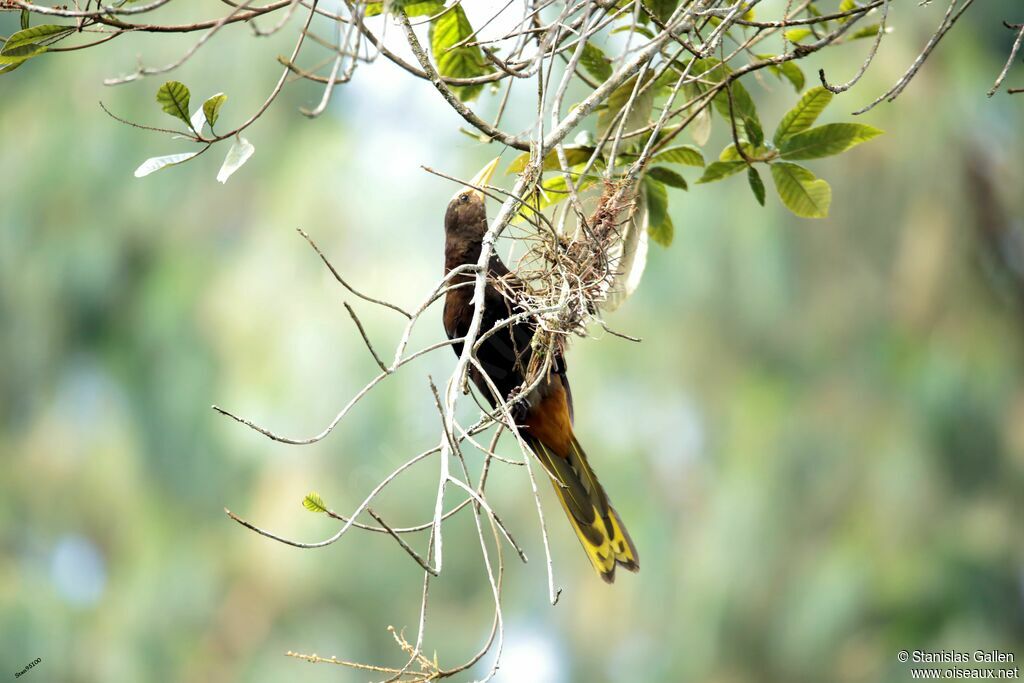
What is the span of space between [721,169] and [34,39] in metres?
1.49

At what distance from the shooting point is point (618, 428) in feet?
20.1

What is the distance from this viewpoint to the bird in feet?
8.61

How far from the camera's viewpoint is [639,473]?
19.8ft

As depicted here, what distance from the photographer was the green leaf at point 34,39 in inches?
72.2

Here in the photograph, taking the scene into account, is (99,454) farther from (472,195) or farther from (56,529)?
(472,195)

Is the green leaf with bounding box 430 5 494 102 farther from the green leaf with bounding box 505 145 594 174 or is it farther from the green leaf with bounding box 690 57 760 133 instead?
the green leaf with bounding box 690 57 760 133

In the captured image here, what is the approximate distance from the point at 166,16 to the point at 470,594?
4.63 metres

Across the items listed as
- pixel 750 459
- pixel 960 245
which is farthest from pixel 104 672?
pixel 960 245

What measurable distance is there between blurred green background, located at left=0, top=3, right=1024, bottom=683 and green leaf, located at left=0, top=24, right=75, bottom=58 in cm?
337

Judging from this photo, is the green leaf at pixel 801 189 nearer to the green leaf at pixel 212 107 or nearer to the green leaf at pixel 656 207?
the green leaf at pixel 656 207

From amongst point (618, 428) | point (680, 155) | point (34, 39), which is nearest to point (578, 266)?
point (680, 155)

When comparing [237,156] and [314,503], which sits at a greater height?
[237,156]

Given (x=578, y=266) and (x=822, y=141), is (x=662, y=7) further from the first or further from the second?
(x=578, y=266)

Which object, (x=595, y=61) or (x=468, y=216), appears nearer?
(x=595, y=61)
